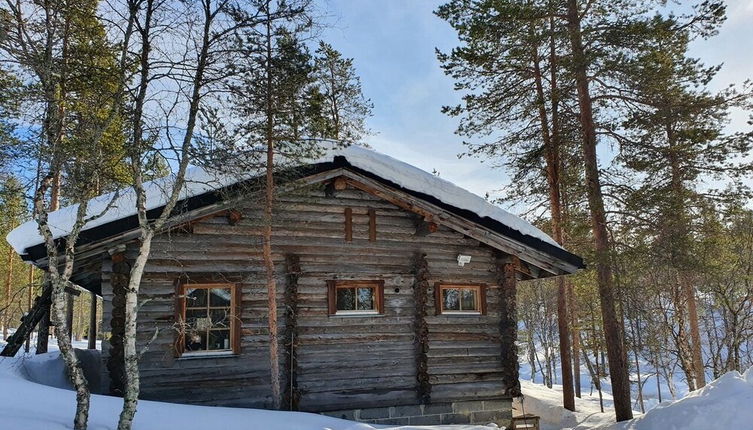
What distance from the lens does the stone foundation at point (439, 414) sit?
9.50m

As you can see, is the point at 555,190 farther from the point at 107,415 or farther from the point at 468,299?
the point at 107,415

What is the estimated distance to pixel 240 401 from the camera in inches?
343

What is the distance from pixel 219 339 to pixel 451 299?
4703 mm

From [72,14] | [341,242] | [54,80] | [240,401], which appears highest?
[72,14]

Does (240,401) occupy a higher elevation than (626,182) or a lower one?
lower

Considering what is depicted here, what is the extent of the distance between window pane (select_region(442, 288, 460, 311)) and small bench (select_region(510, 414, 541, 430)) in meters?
2.60

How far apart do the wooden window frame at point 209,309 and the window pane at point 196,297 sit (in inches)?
2.2

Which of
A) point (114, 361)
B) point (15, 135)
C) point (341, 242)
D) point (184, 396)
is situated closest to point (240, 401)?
point (184, 396)

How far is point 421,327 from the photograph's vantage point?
397 inches

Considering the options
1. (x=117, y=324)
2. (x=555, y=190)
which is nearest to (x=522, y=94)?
(x=555, y=190)

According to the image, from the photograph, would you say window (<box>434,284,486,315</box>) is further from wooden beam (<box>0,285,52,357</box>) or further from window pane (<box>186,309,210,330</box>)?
wooden beam (<box>0,285,52,357</box>)

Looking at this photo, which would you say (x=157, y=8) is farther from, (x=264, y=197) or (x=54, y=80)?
(x=264, y=197)

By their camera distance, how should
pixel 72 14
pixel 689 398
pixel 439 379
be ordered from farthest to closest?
1. pixel 439 379
2. pixel 689 398
3. pixel 72 14

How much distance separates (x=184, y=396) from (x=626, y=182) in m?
11.0
